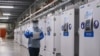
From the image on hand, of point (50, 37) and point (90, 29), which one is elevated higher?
point (90, 29)

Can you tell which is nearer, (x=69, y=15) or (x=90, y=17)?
(x=90, y=17)

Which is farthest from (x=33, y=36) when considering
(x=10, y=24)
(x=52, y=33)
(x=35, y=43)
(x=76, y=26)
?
(x=10, y=24)

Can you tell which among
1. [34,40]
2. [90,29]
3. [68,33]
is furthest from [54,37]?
[90,29]

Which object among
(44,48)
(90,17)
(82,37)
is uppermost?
(90,17)

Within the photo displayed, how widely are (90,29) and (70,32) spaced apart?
1513 millimetres

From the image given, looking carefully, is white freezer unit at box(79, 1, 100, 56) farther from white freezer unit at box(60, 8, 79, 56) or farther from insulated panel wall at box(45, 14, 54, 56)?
insulated panel wall at box(45, 14, 54, 56)

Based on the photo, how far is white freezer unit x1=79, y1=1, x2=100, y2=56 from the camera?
4.40 m

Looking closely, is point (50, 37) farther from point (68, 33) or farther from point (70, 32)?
point (70, 32)

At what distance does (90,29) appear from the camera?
471 cm

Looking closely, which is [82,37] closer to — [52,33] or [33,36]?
[33,36]

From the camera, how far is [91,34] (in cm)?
465

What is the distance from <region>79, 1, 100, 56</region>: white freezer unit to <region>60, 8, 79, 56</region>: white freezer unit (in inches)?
32.0

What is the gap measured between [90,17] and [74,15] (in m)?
1.26

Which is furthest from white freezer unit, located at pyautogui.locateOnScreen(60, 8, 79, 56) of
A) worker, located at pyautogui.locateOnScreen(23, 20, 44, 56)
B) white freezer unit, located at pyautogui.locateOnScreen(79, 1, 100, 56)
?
worker, located at pyautogui.locateOnScreen(23, 20, 44, 56)
